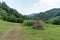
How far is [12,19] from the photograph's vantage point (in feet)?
111

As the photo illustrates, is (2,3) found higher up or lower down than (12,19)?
higher up

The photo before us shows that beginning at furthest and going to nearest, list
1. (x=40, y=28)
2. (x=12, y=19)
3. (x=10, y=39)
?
(x=12, y=19) < (x=40, y=28) < (x=10, y=39)

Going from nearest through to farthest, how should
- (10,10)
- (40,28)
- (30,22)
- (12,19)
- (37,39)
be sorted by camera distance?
(37,39) → (40,28) → (30,22) → (12,19) → (10,10)

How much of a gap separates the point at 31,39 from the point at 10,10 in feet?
123

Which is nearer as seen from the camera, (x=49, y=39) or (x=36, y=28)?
(x=49, y=39)

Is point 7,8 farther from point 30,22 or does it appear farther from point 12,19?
point 30,22

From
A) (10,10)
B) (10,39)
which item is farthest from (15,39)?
(10,10)

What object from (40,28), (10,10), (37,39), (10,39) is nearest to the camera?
(10,39)

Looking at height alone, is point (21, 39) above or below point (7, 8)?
below

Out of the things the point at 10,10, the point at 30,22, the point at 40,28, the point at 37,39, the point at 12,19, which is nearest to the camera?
the point at 37,39

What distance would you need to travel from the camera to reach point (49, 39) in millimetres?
13273

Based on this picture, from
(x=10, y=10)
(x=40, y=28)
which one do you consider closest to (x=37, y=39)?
(x=40, y=28)

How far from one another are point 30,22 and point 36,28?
3969mm

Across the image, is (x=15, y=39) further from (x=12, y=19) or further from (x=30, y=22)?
(x=12, y=19)
